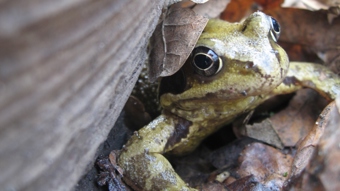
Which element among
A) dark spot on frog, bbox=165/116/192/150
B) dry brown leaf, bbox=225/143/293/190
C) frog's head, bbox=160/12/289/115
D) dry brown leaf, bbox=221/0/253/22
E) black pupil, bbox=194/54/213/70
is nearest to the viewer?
frog's head, bbox=160/12/289/115

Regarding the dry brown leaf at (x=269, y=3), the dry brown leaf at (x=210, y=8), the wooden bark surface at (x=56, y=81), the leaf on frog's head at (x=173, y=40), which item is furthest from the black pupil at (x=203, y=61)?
the dry brown leaf at (x=269, y=3)

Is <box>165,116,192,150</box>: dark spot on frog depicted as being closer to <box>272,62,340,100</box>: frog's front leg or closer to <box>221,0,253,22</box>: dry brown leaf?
<box>272,62,340,100</box>: frog's front leg

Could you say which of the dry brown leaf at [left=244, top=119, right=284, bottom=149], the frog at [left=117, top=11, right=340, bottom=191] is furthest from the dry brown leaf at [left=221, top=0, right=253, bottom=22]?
the dry brown leaf at [left=244, top=119, right=284, bottom=149]

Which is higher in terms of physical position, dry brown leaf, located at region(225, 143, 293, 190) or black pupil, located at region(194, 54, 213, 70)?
black pupil, located at region(194, 54, 213, 70)

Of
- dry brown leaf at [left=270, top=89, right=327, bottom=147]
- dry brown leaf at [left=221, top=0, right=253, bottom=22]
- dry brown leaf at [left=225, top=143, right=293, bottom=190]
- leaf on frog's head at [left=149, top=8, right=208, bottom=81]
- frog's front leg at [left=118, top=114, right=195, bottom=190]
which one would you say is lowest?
dry brown leaf at [left=270, top=89, right=327, bottom=147]

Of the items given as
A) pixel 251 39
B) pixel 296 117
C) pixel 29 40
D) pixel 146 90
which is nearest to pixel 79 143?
pixel 29 40

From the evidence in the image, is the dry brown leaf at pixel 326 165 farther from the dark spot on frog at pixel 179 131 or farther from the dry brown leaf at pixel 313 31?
the dry brown leaf at pixel 313 31
